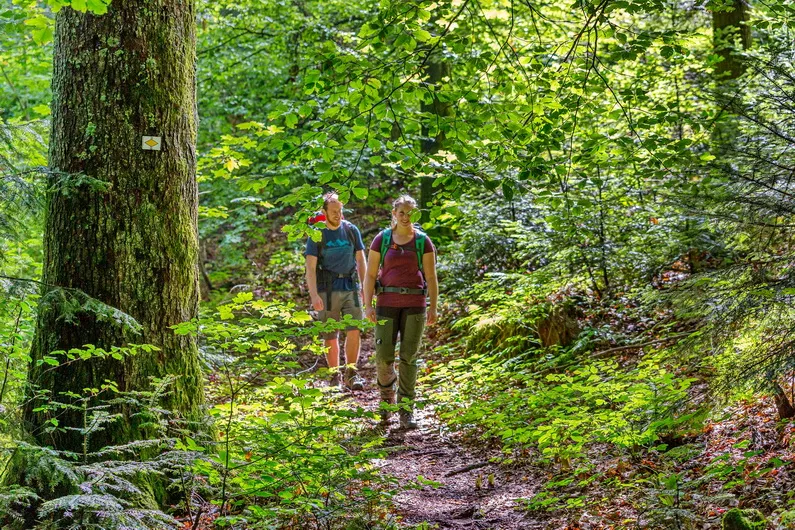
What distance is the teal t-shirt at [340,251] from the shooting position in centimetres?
834

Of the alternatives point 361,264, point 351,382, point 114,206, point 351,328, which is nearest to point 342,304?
point 351,328

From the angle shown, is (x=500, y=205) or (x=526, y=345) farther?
(x=500, y=205)

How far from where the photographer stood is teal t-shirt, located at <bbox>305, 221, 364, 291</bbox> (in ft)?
27.3

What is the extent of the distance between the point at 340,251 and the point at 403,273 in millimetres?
1513

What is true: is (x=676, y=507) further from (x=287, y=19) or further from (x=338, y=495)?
(x=287, y=19)

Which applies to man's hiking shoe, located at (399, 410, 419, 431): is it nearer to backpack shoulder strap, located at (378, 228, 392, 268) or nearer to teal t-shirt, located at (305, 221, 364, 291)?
backpack shoulder strap, located at (378, 228, 392, 268)

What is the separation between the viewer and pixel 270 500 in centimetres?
468

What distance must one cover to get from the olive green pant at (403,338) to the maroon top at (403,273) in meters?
0.09

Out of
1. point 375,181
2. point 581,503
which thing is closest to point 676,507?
point 581,503

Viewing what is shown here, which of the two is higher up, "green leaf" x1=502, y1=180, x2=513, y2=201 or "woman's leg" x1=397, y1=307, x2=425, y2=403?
"green leaf" x1=502, y1=180, x2=513, y2=201

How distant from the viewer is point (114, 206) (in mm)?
4613

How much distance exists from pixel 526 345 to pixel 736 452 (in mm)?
4013

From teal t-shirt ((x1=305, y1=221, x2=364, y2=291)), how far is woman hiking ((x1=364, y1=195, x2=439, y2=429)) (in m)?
1.18

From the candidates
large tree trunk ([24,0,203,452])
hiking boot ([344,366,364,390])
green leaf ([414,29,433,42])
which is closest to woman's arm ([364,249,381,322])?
hiking boot ([344,366,364,390])
